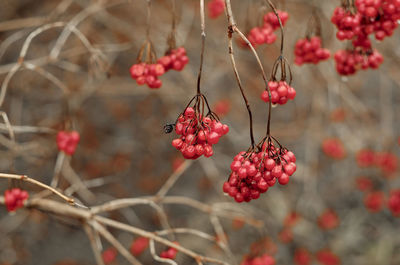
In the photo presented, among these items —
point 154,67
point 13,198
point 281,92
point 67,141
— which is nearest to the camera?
point 281,92

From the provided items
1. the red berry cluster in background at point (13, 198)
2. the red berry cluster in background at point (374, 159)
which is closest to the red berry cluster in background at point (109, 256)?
the red berry cluster in background at point (13, 198)

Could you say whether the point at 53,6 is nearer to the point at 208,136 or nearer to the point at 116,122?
the point at 116,122

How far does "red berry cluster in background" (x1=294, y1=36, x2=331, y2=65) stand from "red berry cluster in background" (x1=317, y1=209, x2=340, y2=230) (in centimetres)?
274

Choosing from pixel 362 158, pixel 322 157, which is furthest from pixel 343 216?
pixel 362 158

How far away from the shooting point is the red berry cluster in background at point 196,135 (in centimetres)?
138

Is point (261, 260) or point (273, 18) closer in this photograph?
point (273, 18)

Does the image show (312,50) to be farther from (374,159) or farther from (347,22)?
(374,159)

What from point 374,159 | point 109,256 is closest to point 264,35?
point 374,159

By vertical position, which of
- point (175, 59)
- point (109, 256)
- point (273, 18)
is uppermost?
point (273, 18)

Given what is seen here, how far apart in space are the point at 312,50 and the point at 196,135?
0.85 metres

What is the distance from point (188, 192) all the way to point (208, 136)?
3.31m

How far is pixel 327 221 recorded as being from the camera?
432 cm

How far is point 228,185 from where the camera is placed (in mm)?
1548

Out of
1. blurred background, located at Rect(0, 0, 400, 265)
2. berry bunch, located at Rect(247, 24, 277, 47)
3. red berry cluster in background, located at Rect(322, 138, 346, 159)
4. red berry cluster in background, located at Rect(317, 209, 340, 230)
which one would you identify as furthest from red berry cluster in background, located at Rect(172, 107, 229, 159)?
red berry cluster in background, located at Rect(317, 209, 340, 230)
